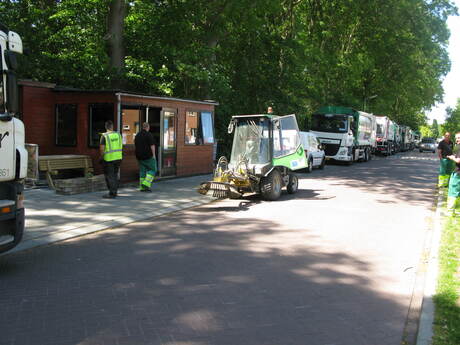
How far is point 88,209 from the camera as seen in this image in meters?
10.4

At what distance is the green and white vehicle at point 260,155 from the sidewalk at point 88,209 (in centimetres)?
105

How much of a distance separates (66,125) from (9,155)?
9268 millimetres

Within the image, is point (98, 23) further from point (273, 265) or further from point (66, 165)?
point (273, 265)

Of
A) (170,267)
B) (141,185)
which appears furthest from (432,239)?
(141,185)

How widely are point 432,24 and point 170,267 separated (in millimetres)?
33669

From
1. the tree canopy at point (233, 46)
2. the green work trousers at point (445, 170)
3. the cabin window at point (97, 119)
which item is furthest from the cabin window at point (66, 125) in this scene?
the green work trousers at point (445, 170)

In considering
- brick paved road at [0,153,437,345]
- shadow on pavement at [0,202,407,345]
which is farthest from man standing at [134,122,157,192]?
shadow on pavement at [0,202,407,345]

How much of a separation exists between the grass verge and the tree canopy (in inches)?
580

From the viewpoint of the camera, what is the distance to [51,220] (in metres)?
9.06

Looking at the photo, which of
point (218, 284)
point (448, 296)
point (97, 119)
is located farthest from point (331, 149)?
point (218, 284)

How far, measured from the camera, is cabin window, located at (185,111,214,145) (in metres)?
17.6

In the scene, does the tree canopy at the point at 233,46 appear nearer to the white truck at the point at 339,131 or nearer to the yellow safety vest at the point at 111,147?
the white truck at the point at 339,131

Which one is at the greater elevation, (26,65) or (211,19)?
(211,19)

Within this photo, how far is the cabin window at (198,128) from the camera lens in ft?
57.7
